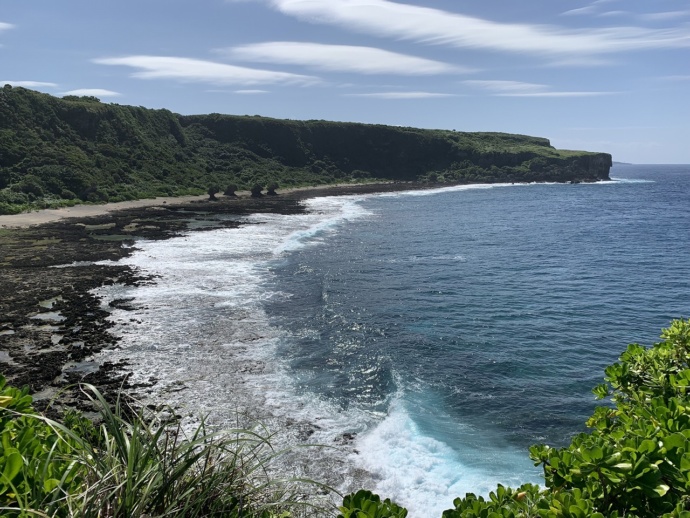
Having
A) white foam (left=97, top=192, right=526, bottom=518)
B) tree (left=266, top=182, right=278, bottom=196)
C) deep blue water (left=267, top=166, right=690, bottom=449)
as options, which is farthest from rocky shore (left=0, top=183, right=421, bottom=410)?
tree (left=266, top=182, right=278, bottom=196)

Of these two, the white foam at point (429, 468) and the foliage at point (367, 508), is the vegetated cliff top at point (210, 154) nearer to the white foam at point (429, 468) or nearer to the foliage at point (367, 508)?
the white foam at point (429, 468)

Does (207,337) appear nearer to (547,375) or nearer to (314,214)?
(547,375)

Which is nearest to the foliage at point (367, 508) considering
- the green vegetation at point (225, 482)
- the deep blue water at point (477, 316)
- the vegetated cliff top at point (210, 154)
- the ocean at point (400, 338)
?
the green vegetation at point (225, 482)

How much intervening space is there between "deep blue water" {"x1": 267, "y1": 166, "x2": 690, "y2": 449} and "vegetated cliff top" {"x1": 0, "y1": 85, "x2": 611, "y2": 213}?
43.2 metres

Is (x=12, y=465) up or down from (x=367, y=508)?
up

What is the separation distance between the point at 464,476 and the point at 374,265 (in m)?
25.5

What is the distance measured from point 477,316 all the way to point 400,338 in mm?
5122

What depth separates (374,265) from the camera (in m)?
38.2

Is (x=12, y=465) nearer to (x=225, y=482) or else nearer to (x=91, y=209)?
(x=225, y=482)

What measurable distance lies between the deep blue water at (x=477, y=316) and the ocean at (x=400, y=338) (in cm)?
10

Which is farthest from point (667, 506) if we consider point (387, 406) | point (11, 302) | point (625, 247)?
point (625, 247)

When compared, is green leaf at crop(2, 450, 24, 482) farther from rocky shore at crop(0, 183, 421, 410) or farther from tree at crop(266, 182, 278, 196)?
tree at crop(266, 182, 278, 196)

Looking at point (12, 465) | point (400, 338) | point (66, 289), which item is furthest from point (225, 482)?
point (66, 289)

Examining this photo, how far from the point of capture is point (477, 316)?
85.3 ft
